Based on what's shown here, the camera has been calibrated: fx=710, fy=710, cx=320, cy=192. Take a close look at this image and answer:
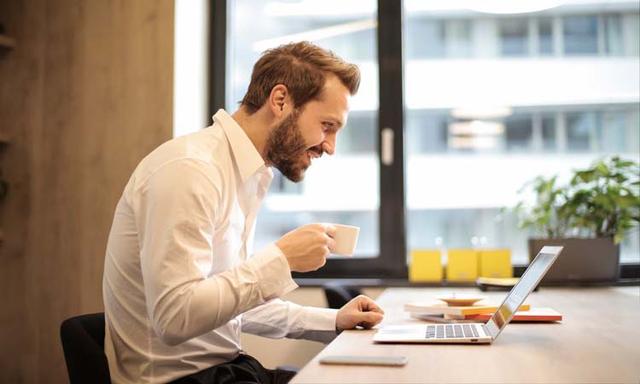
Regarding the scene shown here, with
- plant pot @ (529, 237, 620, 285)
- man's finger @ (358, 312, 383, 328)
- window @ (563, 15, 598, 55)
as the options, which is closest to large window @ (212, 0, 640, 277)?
window @ (563, 15, 598, 55)

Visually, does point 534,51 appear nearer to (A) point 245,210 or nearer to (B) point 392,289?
(B) point 392,289

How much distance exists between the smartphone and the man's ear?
0.73 m

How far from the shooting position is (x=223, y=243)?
5.18ft

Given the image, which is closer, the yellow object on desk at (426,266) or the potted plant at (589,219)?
the potted plant at (589,219)

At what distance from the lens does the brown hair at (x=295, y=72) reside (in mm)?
1739

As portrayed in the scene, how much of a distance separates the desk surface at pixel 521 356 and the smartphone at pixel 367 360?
14mm

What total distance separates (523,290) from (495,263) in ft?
5.83

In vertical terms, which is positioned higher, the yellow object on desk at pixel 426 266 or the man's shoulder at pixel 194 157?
the man's shoulder at pixel 194 157

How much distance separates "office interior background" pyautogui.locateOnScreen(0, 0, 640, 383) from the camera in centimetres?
323

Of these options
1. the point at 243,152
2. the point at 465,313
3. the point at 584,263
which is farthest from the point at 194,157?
the point at 584,263

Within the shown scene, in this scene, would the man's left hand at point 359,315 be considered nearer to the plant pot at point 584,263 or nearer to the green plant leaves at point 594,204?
the plant pot at point 584,263

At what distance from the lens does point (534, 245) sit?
118 inches

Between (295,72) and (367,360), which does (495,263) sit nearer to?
(295,72)

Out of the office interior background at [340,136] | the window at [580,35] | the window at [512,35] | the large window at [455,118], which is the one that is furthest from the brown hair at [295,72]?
the window at [580,35]
